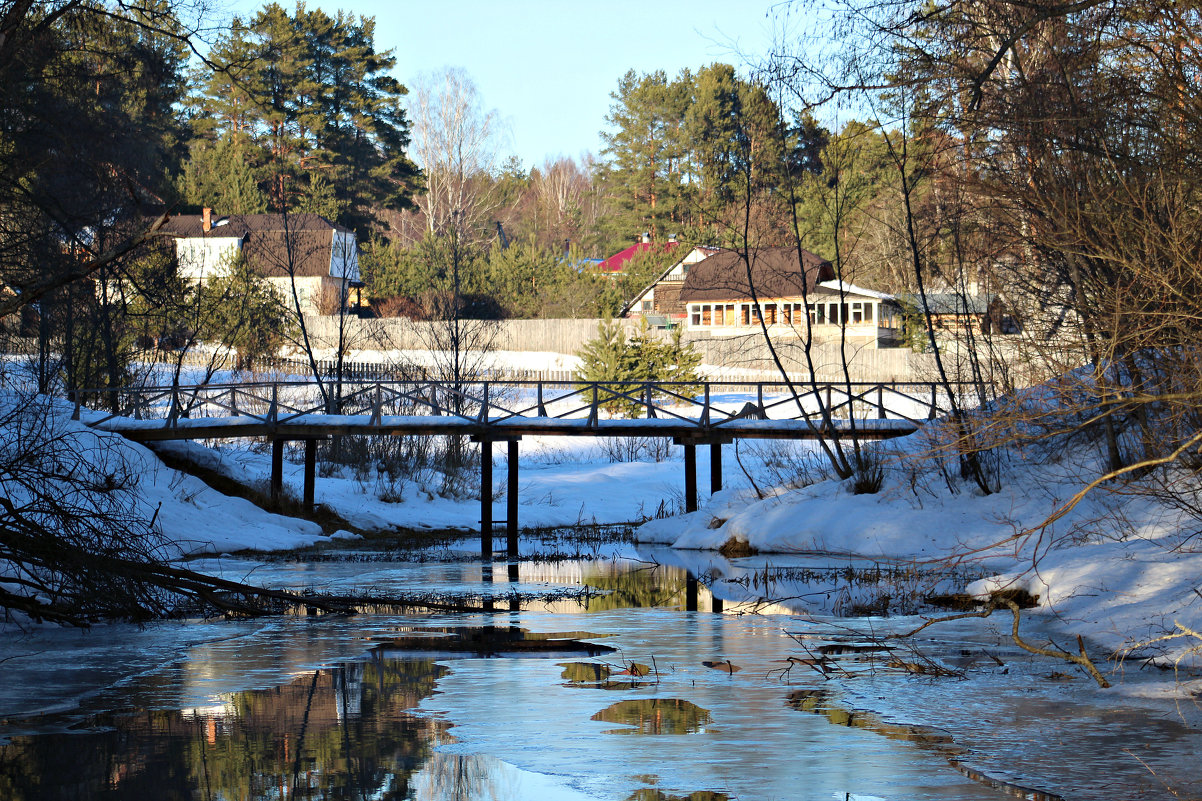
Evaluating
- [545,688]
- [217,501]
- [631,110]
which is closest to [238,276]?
[217,501]

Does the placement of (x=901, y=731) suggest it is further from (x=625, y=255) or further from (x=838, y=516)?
(x=625, y=255)

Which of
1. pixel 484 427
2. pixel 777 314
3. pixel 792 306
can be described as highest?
pixel 777 314

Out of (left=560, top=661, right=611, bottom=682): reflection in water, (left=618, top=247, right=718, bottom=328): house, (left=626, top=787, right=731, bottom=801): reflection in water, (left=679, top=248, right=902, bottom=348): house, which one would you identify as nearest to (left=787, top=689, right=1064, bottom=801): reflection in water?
(left=626, top=787, right=731, bottom=801): reflection in water

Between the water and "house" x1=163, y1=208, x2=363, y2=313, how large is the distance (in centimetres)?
4838

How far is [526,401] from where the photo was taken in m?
49.3

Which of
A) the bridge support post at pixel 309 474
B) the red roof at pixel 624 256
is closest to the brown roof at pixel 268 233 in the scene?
the red roof at pixel 624 256

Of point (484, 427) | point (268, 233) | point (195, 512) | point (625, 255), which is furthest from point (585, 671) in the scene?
point (625, 255)

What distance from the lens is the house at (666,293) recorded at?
221 feet

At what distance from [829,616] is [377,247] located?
55291mm

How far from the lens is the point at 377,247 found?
216 feet

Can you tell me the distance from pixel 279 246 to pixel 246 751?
55765 mm

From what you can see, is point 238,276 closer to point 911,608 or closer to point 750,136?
point 750,136

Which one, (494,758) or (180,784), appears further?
(494,758)

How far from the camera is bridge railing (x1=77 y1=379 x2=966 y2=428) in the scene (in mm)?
24781
